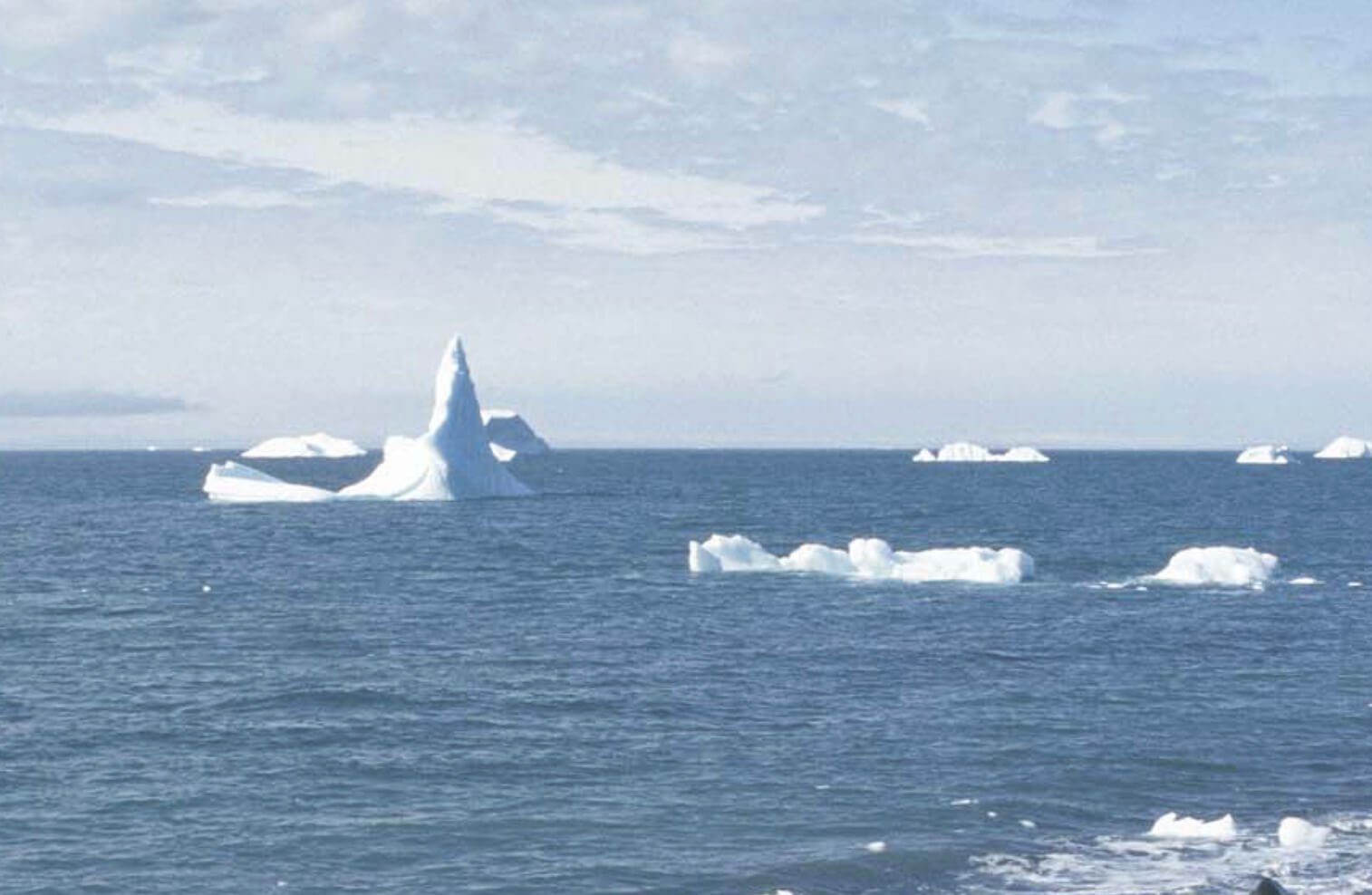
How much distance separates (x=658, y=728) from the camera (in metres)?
30.4

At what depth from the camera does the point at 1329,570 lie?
208 feet

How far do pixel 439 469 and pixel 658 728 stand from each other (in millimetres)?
71258

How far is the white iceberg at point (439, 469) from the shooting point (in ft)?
297

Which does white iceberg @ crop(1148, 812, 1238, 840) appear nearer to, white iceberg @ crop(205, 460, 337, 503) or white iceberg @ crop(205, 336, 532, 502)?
white iceberg @ crop(205, 336, 532, 502)

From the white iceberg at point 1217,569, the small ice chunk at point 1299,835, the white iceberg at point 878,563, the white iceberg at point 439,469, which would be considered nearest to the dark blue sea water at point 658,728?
the small ice chunk at point 1299,835

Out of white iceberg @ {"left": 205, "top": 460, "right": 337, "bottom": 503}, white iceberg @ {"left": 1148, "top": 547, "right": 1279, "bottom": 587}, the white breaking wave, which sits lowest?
the white breaking wave

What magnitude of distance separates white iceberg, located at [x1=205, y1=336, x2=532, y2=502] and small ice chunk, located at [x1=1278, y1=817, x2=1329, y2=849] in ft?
231

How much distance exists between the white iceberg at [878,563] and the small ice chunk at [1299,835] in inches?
1370

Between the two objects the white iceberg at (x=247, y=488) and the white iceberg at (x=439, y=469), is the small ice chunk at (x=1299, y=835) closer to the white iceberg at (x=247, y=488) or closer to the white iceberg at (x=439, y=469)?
→ the white iceberg at (x=439, y=469)

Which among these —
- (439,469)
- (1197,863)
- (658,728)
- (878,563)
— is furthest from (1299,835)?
(439,469)

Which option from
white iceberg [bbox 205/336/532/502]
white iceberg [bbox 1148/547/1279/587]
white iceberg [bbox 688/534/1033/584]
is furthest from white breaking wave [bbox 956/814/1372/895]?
white iceberg [bbox 205/336/532/502]

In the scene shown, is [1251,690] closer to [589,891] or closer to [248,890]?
[589,891]

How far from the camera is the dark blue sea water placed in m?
21.7

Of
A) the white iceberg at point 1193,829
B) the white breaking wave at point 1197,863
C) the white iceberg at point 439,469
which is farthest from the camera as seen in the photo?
the white iceberg at point 439,469
